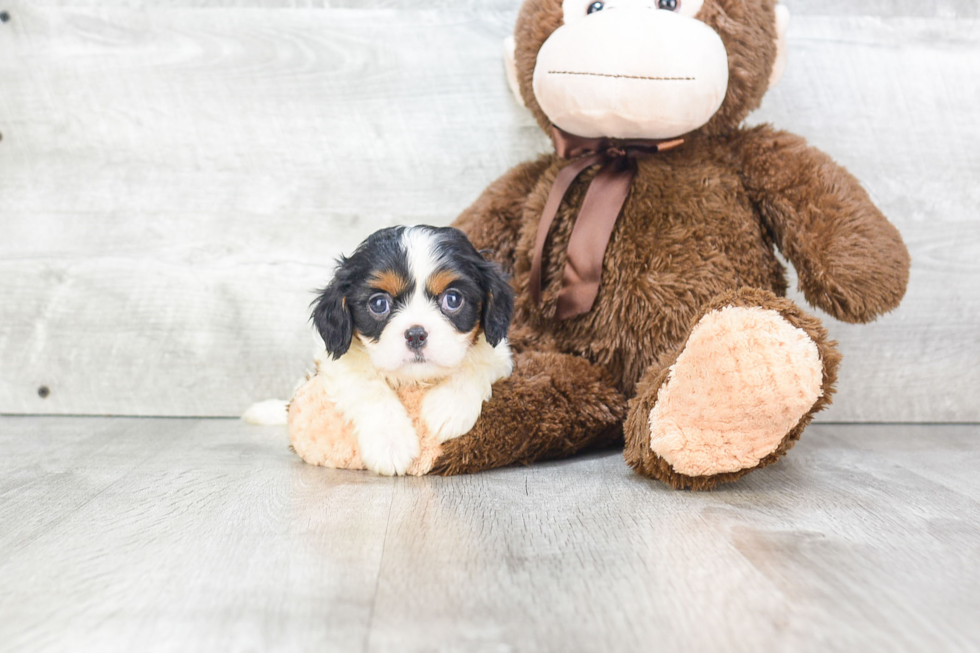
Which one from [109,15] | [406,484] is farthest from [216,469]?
[109,15]

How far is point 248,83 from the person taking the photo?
2094 millimetres

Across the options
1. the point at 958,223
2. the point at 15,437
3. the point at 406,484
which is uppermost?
the point at 958,223

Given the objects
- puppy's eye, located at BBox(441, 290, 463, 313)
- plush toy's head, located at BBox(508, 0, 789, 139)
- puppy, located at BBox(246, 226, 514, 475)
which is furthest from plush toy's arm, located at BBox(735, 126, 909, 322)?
puppy's eye, located at BBox(441, 290, 463, 313)

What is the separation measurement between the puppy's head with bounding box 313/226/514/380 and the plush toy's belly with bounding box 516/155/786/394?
305 millimetres

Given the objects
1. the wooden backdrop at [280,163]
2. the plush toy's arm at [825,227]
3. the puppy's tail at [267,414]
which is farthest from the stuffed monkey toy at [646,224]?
the puppy's tail at [267,414]

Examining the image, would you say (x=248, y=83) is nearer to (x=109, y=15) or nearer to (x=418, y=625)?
(x=109, y=15)

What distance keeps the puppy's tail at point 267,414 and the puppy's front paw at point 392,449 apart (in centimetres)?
65

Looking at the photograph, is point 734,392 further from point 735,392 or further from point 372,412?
point 372,412

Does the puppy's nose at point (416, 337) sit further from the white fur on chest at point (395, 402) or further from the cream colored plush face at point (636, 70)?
the cream colored plush face at point (636, 70)

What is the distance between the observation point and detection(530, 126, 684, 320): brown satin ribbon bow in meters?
1.65

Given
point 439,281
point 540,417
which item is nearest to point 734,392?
point 540,417

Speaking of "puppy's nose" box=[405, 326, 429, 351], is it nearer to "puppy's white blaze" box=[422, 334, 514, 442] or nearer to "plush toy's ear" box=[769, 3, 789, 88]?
"puppy's white blaze" box=[422, 334, 514, 442]

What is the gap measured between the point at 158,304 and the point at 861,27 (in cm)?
192

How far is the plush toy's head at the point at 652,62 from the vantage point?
1.53m
